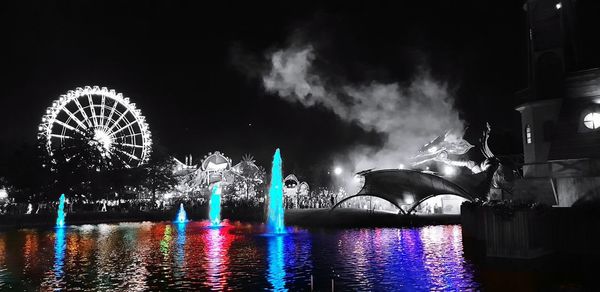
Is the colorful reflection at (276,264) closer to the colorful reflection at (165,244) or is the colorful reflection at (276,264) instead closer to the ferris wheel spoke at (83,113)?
the colorful reflection at (165,244)

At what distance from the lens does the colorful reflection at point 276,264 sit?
51.4ft

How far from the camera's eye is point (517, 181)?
28.1 metres

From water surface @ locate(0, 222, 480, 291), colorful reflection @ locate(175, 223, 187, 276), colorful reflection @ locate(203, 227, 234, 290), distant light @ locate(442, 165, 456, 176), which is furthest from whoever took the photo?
distant light @ locate(442, 165, 456, 176)

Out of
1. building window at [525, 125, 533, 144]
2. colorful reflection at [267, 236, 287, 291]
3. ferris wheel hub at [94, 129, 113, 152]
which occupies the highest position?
ferris wheel hub at [94, 129, 113, 152]

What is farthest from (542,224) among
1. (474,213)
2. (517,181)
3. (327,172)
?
(327,172)

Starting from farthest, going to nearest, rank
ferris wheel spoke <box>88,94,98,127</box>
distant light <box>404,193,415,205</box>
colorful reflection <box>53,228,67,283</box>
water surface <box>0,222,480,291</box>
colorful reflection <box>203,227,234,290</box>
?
ferris wheel spoke <box>88,94,98,127</box>
distant light <box>404,193,415,205</box>
colorful reflection <box>53,228,67,283</box>
colorful reflection <box>203,227,234,290</box>
water surface <box>0,222,480,291</box>

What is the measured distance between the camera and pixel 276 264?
1936 centimetres

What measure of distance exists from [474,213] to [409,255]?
22.3 ft

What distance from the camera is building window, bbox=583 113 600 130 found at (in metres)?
26.5

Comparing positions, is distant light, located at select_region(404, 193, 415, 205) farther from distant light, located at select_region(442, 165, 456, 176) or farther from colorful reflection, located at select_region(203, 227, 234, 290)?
colorful reflection, located at select_region(203, 227, 234, 290)

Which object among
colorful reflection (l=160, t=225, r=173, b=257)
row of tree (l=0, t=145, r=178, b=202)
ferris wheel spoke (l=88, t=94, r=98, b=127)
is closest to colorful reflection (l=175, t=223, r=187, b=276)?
colorful reflection (l=160, t=225, r=173, b=257)

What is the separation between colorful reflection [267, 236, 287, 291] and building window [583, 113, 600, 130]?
17.5 metres

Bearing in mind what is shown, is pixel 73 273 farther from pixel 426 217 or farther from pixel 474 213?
pixel 426 217

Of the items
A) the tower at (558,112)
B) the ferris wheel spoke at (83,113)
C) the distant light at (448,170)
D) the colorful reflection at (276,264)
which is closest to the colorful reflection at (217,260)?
the colorful reflection at (276,264)
